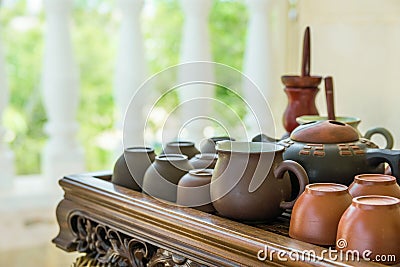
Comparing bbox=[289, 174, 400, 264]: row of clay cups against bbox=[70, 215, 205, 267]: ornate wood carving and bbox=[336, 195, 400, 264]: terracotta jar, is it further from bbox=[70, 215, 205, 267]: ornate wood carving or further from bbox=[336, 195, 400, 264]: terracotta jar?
bbox=[70, 215, 205, 267]: ornate wood carving

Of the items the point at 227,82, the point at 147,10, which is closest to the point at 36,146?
the point at 147,10

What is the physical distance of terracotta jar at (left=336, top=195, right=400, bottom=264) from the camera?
2.52 ft

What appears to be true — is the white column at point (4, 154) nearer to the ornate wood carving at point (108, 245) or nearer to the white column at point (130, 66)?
the white column at point (130, 66)

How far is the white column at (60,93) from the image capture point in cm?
172

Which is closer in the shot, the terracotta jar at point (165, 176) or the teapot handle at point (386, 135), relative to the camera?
the terracotta jar at point (165, 176)

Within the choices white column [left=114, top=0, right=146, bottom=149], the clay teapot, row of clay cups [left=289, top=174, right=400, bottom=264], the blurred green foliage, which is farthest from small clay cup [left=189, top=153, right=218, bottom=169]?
the blurred green foliage

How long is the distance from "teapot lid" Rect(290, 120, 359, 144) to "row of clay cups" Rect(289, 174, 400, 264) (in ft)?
0.28

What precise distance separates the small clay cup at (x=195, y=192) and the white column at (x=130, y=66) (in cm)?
79

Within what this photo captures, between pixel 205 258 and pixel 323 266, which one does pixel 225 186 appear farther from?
pixel 323 266

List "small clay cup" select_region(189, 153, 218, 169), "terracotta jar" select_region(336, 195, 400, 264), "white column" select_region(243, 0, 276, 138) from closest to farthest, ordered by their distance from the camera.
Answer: "terracotta jar" select_region(336, 195, 400, 264)
"small clay cup" select_region(189, 153, 218, 169)
"white column" select_region(243, 0, 276, 138)

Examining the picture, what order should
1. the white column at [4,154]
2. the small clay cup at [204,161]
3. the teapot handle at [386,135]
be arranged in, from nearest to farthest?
1. the small clay cup at [204,161]
2. the teapot handle at [386,135]
3. the white column at [4,154]

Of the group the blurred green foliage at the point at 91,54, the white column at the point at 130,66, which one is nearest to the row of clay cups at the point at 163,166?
the white column at the point at 130,66

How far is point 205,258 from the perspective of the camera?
2.90ft

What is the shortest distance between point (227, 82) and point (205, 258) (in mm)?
727
